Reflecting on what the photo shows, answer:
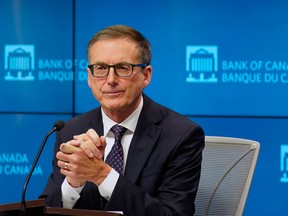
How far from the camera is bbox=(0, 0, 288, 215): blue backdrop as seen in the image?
14.7ft

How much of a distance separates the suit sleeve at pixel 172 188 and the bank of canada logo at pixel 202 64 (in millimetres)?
1958

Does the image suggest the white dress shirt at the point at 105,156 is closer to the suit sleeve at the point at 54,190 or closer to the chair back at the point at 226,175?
the suit sleeve at the point at 54,190

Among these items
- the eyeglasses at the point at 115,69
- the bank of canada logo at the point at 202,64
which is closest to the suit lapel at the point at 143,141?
the eyeglasses at the point at 115,69

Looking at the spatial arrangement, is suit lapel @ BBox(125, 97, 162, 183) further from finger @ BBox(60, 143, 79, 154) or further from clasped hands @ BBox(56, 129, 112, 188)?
finger @ BBox(60, 143, 79, 154)

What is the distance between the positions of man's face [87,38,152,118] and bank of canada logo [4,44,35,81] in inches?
89.9

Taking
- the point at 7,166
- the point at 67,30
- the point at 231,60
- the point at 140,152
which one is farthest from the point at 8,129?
the point at 140,152

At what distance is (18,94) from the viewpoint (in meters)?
4.76

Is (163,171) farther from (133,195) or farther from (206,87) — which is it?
(206,87)

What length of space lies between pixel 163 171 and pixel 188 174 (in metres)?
0.10

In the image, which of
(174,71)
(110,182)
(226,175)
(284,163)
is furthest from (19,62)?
(110,182)

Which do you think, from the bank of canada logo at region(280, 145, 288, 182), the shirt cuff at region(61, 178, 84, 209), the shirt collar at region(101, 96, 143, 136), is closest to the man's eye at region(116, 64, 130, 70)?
the shirt collar at region(101, 96, 143, 136)

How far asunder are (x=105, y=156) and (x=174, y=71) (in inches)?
84.2

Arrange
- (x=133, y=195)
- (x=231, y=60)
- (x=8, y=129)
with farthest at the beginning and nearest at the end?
(x=8, y=129) < (x=231, y=60) < (x=133, y=195)

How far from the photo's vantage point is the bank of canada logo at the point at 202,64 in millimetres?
4512
